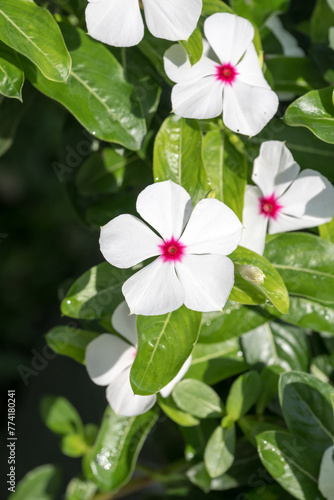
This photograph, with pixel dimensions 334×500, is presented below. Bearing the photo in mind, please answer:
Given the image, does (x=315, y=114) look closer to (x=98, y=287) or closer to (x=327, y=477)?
(x=98, y=287)

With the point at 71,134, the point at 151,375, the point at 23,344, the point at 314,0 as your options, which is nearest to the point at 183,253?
the point at 151,375

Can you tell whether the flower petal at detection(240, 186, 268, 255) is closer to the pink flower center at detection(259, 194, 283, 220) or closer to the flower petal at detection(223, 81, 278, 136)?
the pink flower center at detection(259, 194, 283, 220)

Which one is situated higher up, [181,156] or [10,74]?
[10,74]

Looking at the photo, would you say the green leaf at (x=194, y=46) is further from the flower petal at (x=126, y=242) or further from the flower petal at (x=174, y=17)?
the flower petal at (x=126, y=242)

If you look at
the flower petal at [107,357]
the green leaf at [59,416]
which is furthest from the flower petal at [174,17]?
the green leaf at [59,416]

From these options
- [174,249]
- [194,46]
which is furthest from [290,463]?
[194,46]

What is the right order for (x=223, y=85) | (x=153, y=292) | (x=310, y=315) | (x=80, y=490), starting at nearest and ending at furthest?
1. (x=153, y=292)
2. (x=223, y=85)
3. (x=310, y=315)
4. (x=80, y=490)
